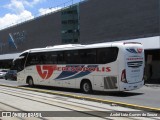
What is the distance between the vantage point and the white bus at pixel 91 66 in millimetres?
18922

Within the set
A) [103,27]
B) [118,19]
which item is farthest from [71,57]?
[103,27]

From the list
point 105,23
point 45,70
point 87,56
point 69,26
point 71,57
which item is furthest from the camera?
point 69,26

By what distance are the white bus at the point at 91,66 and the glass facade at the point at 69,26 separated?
3360 centimetres

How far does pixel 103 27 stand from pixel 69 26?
2745 cm

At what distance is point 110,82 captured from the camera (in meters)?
19.3

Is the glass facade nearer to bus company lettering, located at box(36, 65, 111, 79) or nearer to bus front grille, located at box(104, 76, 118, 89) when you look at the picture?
bus company lettering, located at box(36, 65, 111, 79)

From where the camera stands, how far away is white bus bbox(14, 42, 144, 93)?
18922 mm

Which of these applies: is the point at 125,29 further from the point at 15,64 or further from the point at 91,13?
the point at 15,64

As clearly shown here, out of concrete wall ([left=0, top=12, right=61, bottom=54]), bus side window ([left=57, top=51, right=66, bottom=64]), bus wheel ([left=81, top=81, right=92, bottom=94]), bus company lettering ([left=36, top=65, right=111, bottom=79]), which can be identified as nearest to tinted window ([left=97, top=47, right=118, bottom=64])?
bus company lettering ([left=36, top=65, right=111, bottom=79])

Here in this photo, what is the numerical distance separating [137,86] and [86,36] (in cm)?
3183

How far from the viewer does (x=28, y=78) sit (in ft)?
89.2

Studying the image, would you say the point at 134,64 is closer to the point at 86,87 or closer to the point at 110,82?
the point at 110,82

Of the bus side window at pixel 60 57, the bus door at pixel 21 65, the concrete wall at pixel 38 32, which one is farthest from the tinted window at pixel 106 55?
the concrete wall at pixel 38 32

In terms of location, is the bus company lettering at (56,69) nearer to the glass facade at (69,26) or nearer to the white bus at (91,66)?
the white bus at (91,66)
